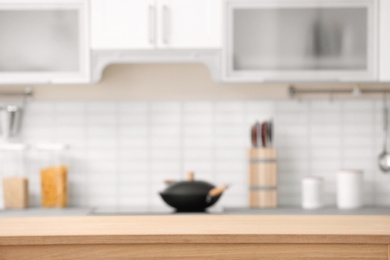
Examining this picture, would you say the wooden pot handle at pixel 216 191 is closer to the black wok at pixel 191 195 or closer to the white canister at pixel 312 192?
the black wok at pixel 191 195

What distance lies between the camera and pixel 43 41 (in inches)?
129

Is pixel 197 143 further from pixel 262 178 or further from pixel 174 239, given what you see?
pixel 174 239

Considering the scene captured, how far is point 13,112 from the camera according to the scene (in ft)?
11.3

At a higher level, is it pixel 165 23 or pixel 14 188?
pixel 165 23

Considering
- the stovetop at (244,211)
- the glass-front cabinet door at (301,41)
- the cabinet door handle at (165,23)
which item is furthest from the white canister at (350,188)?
the cabinet door handle at (165,23)

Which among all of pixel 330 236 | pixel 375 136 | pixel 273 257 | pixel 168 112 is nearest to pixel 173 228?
pixel 273 257

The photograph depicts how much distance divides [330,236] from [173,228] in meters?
0.43

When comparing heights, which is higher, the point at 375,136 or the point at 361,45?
the point at 361,45

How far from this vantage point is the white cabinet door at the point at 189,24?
3.18 meters

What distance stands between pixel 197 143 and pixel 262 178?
0.43 meters

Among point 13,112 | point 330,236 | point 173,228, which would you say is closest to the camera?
point 330,236

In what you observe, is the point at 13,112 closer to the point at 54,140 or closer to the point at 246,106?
the point at 54,140

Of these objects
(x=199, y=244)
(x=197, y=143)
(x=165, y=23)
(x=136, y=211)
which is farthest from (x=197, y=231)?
(x=197, y=143)

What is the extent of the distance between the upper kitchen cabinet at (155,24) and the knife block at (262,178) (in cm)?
64
